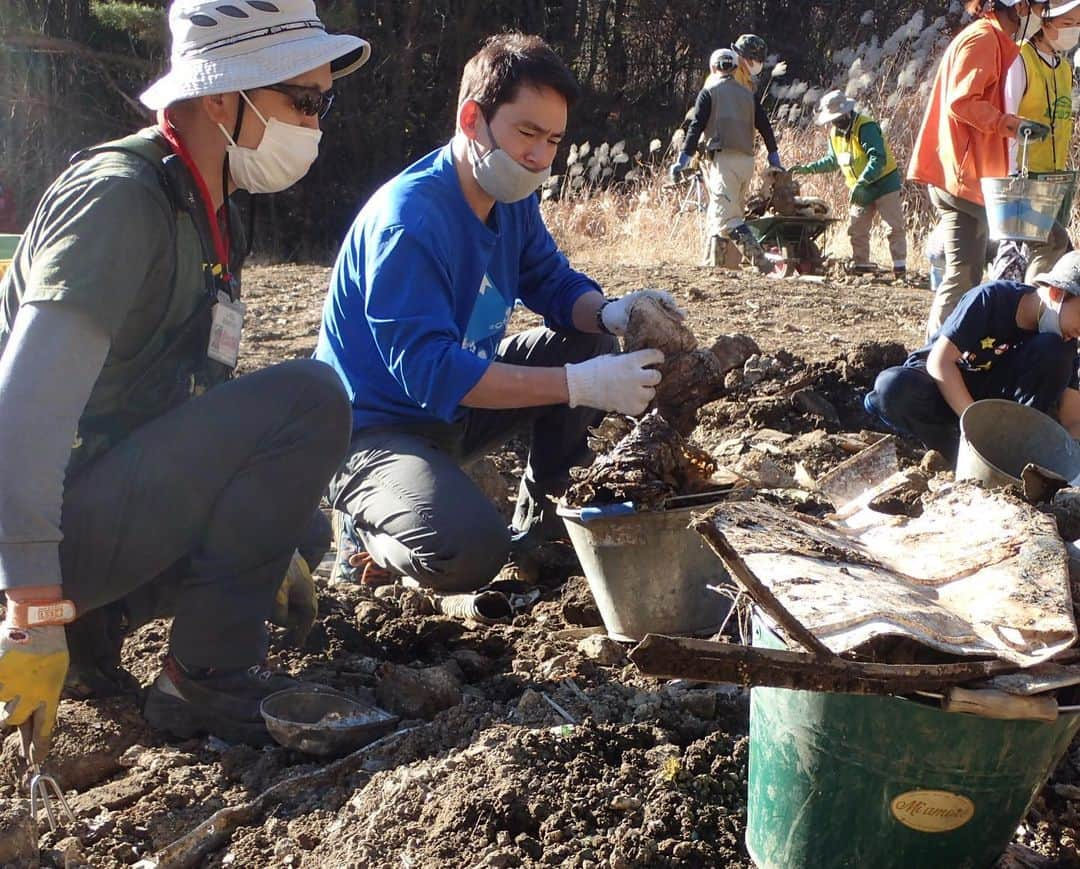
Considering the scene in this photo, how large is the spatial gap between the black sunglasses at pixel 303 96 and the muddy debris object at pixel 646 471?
1.03 metres

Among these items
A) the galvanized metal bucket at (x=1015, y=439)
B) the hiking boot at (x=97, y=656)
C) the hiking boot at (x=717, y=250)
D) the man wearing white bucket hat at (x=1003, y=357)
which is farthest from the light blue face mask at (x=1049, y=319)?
the hiking boot at (x=717, y=250)

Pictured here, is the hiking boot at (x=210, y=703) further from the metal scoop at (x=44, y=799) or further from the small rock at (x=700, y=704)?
the small rock at (x=700, y=704)

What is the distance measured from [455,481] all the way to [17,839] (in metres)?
1.40

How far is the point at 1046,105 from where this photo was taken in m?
5.41

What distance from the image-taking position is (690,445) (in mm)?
2857

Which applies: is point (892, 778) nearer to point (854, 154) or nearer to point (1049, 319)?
point (1049, 319)

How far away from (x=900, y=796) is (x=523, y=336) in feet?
7.57

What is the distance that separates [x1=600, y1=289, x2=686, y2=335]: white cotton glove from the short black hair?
1.87 feet

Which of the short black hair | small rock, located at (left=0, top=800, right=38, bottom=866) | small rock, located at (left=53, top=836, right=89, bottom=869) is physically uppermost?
the short black hair

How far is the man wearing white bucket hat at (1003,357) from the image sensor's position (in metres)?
3.99

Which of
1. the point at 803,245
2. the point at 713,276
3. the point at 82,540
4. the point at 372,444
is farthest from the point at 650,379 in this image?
the point at 803,245

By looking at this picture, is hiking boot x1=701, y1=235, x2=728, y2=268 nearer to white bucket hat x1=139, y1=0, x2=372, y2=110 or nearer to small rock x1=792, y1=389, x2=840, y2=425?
small rock x1=792, y1=389, x2=840, y2=425

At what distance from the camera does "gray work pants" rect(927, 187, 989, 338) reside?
18.0 feet

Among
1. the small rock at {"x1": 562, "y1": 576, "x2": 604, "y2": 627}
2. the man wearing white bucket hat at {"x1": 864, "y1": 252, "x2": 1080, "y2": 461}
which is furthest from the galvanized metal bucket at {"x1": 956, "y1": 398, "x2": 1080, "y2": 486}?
the small rock at {"x1": 562, "y1": 576, "x2": 604, "y2": 627}
